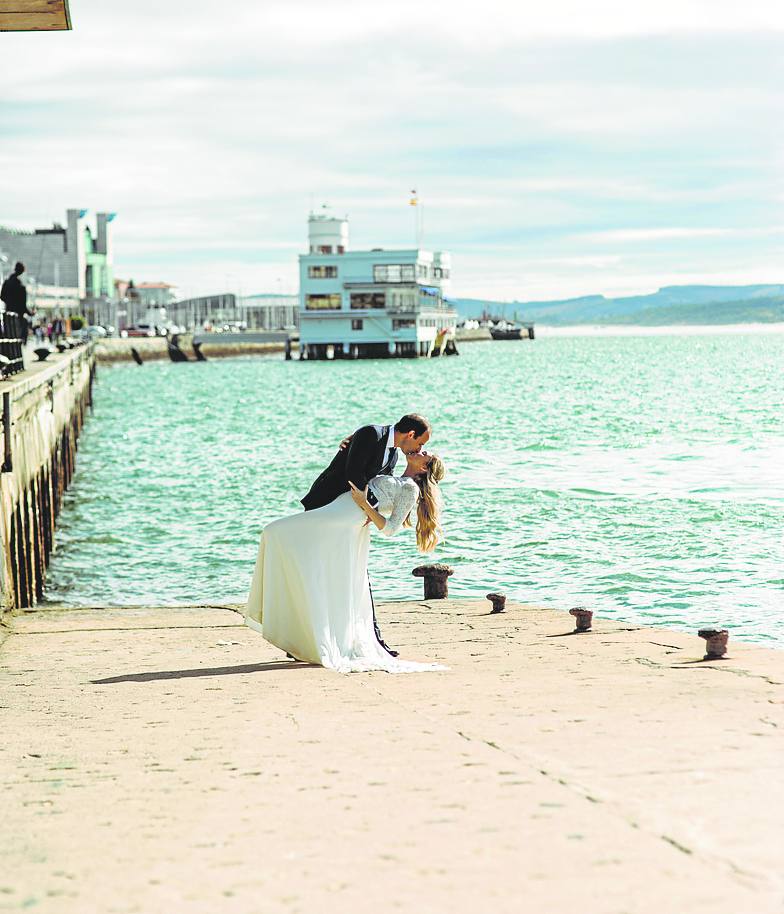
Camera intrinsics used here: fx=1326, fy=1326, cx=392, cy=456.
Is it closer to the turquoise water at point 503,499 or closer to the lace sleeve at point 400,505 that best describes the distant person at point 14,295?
the turquoise water at point 503,499

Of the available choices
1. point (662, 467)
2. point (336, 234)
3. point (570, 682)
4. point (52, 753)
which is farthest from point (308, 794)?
point (336, 234)

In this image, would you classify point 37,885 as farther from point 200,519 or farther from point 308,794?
point 200,519

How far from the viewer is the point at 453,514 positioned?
26.8 m

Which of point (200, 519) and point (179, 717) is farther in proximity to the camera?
point (200, 519)

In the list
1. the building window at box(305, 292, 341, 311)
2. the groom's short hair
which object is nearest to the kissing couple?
the groom's short hair

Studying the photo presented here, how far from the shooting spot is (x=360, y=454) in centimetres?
913

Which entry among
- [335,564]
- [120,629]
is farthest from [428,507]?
[120,629]

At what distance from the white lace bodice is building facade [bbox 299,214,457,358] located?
119m

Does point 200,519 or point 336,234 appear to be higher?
point 336,234

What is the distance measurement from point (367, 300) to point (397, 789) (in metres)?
125

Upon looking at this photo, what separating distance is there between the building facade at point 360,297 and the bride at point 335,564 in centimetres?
11879

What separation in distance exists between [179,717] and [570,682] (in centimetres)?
282

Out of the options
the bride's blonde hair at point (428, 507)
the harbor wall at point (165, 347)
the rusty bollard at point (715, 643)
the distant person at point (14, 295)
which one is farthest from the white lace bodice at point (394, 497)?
the harbor wall at point (165, 347)

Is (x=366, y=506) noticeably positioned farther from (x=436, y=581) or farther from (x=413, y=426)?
(x=436, y=581)
